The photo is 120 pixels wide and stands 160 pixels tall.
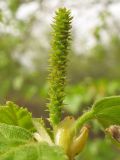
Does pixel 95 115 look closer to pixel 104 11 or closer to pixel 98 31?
pixel 98 31

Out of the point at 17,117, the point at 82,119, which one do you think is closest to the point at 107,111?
the point at 82,119

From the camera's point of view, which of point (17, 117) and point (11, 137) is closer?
point (11, 137)

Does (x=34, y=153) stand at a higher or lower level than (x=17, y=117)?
lower

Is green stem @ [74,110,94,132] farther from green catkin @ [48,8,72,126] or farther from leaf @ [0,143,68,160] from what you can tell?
leaf @ [0,143,68,160]

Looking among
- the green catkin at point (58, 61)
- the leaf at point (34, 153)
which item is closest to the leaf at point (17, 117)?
the green catkin at point (58, 61)

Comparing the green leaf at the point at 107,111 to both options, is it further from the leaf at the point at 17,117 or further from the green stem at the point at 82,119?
the leaf at the point at 17,117

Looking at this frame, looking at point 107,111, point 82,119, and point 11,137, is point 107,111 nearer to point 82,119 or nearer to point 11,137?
point 82,119

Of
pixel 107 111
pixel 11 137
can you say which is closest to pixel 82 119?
pixel 107 111
